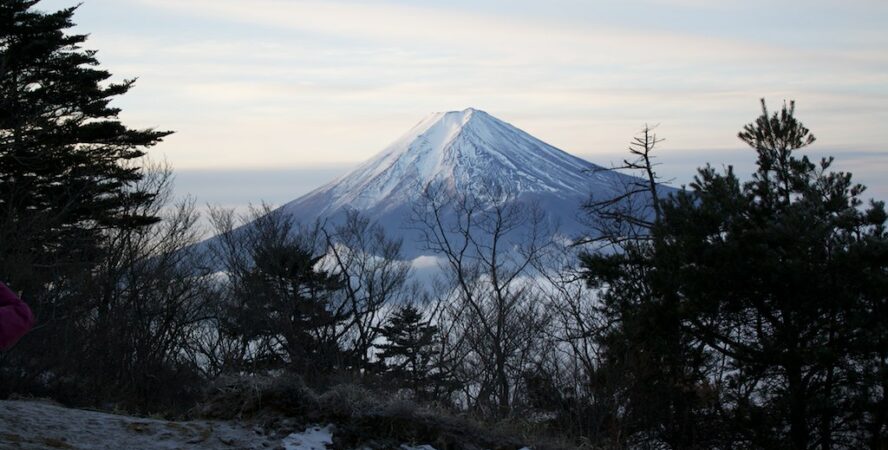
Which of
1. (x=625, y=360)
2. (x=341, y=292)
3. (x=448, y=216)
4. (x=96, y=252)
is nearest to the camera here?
(x=625, y=360)

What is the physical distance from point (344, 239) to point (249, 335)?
9100mm

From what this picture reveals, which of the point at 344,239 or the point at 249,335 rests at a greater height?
the point at 344,239

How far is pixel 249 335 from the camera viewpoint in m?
29.2

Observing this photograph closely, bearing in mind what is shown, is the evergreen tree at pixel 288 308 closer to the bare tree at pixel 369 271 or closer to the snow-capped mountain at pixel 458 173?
the bare tree at pixel 369 271

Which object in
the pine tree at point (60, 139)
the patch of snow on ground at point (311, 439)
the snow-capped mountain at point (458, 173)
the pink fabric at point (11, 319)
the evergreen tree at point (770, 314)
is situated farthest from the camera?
the snow-capped mountain at point (458, 173)

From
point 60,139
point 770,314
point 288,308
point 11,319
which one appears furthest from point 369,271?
point 11,319

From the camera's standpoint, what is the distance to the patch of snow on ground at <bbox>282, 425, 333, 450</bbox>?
6191 millimetres

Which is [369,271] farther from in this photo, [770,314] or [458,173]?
[458,173]

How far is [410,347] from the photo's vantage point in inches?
1215

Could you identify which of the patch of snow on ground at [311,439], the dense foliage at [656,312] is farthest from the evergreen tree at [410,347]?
the patch of snow on ground at [311,439]

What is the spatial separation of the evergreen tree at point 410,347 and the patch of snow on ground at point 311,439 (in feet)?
64.2

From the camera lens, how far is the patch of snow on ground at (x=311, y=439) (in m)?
6.19

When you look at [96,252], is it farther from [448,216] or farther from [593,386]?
[448,216]

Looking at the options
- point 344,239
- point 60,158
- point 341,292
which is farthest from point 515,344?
point 60,158
